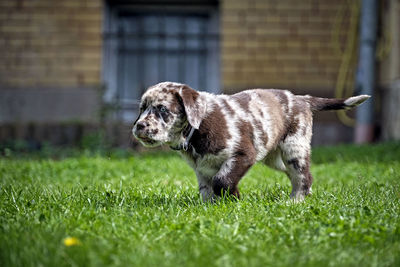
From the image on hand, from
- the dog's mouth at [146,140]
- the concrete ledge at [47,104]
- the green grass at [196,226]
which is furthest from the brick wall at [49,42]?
the dog's mouth at [146,140]

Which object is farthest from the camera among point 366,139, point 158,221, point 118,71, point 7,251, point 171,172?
point 118,71

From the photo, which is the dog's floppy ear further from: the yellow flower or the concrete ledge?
the concrete ledge

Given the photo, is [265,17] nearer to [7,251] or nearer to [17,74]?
[17,74]

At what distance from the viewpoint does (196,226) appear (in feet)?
10.9

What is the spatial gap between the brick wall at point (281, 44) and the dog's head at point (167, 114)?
6.47 meters

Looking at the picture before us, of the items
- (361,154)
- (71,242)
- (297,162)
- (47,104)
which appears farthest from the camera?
(47,104)

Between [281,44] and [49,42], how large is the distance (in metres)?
4.98

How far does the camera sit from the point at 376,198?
13.9ft

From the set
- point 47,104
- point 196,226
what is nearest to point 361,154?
point 196,226

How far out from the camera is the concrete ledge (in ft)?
34.4

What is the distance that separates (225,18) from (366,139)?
12.8 ft

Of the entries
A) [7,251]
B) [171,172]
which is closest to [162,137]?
[7,251]

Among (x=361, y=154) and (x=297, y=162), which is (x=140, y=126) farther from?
(x=361, y=154)

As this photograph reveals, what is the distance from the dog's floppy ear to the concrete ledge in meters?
6.59
